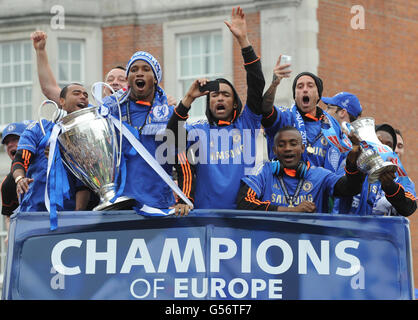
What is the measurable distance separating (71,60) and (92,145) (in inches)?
630

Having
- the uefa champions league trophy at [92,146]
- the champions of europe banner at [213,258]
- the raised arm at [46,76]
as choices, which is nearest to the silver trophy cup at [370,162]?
the champions of europe banner at [213,258]

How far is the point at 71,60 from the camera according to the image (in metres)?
22.7

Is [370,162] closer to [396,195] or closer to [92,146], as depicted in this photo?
[396,195]

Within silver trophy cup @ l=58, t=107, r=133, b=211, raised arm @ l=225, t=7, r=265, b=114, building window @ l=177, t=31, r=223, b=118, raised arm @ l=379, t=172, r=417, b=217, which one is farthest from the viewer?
building window @ l=177, t=31, r=223, b=118

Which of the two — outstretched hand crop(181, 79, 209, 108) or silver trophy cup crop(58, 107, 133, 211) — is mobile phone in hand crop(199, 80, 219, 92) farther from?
silver trophy cup crop(58, 107, 133, 211)

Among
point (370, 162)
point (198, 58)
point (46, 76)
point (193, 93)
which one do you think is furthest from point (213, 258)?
point (198, 58)

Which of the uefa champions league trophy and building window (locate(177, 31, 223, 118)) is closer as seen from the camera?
the uefa champions league trophy

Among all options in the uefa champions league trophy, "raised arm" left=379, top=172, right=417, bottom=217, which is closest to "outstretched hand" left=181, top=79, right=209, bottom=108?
the uefa champions league trophy

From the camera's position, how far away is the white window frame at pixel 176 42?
21.5m

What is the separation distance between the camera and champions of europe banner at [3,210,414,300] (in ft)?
20.5

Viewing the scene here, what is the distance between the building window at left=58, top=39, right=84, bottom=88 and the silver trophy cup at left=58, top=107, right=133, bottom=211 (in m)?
15.6

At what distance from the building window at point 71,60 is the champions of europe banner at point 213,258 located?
16318 millimetres

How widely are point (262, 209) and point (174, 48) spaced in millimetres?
15509

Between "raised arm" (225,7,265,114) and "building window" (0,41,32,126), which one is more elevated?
"building window" (0,41,32,126)
